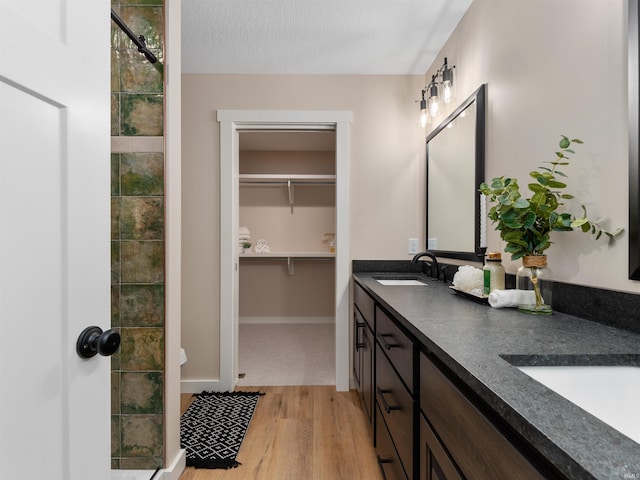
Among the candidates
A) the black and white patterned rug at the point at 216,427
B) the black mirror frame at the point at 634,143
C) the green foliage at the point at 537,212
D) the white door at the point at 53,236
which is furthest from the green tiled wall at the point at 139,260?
the black mirror frame at the point at 634,143

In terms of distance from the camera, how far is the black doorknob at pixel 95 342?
2.36ft

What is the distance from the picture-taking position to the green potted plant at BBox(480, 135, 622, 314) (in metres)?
1.15

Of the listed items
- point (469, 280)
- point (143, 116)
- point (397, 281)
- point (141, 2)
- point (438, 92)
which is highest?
point (141, 2)

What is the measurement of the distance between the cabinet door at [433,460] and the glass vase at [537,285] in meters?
0.58

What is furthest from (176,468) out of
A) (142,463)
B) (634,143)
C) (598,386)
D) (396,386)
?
(634,143)

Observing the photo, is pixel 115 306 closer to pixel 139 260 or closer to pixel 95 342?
pixel 139 260

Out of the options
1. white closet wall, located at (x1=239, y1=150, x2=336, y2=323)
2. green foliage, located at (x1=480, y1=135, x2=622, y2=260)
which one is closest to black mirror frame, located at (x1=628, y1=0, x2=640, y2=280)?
green foliage, located at (x1=480, y1=135, x2=622, y2=260)

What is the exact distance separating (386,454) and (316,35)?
240 cm

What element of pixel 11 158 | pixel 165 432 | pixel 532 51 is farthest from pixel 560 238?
pixel 165 432

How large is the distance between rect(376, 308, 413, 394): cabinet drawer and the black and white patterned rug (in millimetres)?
1048

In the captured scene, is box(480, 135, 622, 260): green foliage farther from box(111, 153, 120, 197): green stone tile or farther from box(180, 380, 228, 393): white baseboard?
box(180, 380, 228, 393): white baseboard

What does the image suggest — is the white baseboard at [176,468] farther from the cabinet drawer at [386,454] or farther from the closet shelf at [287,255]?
the closet shelf at [287,255]

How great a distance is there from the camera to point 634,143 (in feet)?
3.04

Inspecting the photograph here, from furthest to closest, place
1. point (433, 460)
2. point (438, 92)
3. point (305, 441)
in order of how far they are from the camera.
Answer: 1. point (438, 92)
2. point (305, 441)
3. point (433, 460)
